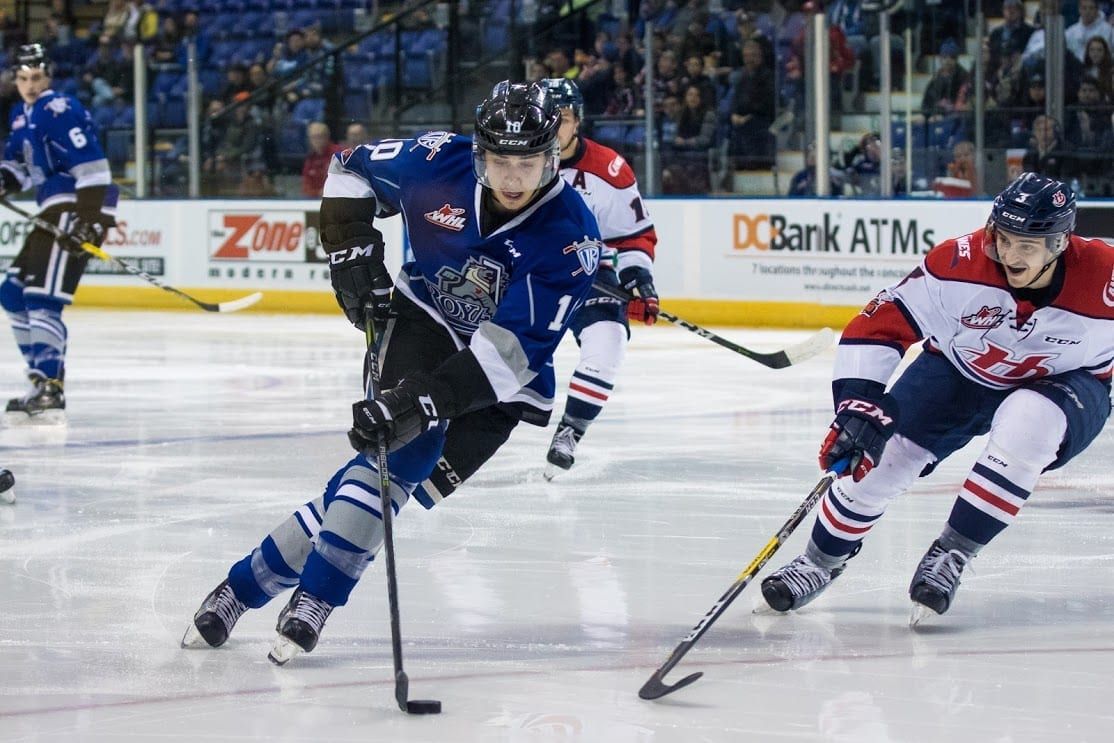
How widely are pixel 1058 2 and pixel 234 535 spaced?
6.02 metres

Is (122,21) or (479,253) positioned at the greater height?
(479,253)

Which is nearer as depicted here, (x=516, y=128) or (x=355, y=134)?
(x=516, y=128)

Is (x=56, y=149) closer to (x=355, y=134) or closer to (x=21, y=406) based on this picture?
(x=21, y=406)

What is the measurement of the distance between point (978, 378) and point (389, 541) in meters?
1.19

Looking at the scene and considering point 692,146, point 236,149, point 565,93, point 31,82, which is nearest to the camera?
point 565,93

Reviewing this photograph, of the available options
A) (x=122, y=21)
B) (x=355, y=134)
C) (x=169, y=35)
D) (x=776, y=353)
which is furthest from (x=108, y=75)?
(x=776, y=353)

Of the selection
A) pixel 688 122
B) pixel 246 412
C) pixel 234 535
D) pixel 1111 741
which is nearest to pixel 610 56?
pixel 688 122

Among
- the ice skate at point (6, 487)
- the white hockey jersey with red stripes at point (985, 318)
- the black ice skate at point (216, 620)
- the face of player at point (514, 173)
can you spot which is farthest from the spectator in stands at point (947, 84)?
the black ice skate at point (216, 620)

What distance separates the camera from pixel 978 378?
3395 mm

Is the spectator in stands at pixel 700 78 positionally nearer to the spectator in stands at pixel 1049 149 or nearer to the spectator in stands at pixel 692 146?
the spectator in stands at pixel 692 146

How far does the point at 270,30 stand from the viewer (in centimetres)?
1281

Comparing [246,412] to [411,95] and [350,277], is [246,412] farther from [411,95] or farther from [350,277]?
[411,95]

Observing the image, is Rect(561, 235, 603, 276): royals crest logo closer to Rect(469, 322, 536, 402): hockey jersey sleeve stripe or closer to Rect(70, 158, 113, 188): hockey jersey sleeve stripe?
Rect(469, 322, 536, 402): hockey jersey sleeve stripe

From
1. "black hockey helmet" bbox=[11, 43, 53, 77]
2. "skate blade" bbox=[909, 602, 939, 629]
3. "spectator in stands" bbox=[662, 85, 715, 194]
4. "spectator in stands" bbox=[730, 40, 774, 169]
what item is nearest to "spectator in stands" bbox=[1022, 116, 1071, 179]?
"spectator in stands" bbox=[730, 40, 774, 169]
